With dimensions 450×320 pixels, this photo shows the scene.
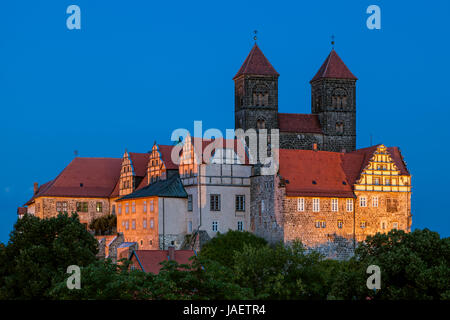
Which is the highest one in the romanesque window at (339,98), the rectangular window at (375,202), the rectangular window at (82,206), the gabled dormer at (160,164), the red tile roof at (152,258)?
the romanesque window at (339,98)

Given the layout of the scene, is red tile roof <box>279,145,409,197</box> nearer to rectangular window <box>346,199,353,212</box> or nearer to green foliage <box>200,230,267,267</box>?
rectangular window <box>346,199,353,212</box>

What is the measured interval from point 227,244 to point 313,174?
32.3 ft

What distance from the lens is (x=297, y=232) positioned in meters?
72.6

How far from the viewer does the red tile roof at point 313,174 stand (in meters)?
73.9

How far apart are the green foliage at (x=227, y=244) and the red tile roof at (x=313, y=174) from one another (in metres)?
4.90

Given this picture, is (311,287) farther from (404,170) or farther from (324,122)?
(324,122)

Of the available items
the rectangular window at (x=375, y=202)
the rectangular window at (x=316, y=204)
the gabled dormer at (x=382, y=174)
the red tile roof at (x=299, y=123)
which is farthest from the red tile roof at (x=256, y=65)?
the rectangular window at (x=316, y=204)

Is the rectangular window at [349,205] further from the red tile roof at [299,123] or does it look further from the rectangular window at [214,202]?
the red tile roof at [299,123]

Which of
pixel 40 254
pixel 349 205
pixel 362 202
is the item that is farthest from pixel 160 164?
pixel 40 254

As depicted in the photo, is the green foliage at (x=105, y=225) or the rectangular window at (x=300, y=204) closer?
the rectangular window at (x=300, y=204)

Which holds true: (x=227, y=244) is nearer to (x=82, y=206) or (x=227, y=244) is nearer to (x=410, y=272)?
(x=82, y=206)

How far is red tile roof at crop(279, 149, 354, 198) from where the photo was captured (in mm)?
73875
